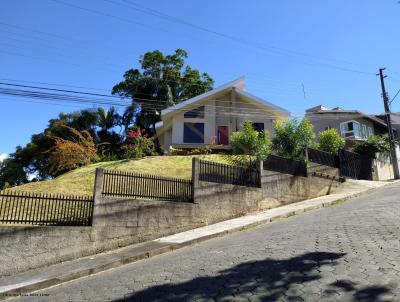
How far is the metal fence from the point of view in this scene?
1981cm

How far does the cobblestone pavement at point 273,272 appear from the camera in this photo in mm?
5207

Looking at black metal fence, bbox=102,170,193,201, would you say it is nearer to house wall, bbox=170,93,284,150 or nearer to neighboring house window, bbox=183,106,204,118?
house wall, bbox=170,93,284,150

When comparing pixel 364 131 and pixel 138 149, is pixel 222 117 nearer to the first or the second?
pixel 138 149

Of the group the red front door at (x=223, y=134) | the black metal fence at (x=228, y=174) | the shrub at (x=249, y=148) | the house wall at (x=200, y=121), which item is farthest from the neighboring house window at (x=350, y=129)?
the black metal fence at (x=228, y=174)

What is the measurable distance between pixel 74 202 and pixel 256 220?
6.24m

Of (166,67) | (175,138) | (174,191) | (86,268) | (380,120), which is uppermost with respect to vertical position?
(166,67)

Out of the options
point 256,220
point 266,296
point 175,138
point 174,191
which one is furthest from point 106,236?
point 175,138

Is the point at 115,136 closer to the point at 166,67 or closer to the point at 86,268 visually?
the point at 166,67

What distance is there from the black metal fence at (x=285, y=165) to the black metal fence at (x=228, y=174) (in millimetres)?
1059

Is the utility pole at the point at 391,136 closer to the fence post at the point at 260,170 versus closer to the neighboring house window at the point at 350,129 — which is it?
the neighboring house window at the point at 350,129

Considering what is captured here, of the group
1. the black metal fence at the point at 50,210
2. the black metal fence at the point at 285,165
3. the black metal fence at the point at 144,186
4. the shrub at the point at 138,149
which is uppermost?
the shrub at the point at 138,149

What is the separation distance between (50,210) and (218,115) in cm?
1971

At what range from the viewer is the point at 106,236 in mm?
10492

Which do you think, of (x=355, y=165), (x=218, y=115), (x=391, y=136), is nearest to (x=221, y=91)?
(x=218, y=115)
